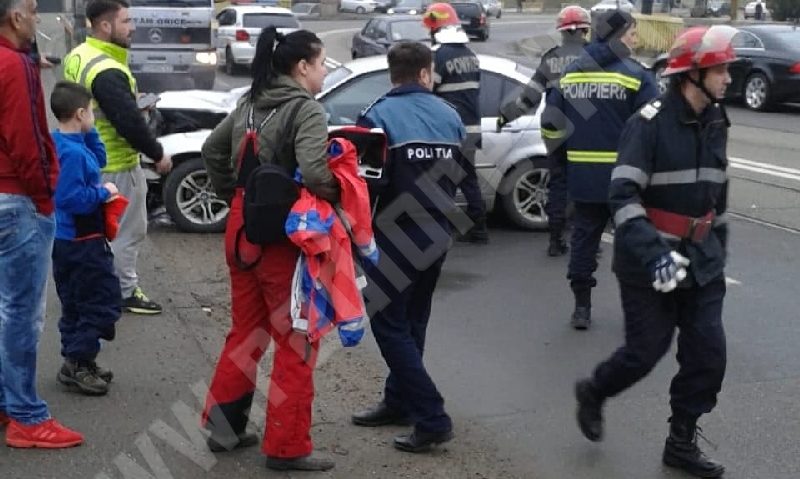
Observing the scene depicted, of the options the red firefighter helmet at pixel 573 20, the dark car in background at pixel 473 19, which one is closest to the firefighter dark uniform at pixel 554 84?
the red firefighter helmet at pixel 573 20

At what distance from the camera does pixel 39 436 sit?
5.27 meters

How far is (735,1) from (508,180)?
3325 cm

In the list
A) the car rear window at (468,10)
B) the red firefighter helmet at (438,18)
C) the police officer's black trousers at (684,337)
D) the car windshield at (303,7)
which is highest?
the red firefighter helmet at (438,18)

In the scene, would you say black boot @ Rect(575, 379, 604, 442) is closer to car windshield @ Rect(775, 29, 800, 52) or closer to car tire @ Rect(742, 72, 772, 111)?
car tire @ Rect(742, 72, 772, 111)

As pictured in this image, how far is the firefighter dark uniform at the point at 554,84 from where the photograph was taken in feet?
30.3

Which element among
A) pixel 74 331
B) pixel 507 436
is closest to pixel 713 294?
pixel 507 436

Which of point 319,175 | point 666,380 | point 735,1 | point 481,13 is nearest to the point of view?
point 319,175

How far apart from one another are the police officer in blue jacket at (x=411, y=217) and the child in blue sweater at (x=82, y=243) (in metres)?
1.50

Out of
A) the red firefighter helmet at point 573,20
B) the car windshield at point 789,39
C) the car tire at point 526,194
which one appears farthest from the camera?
the car windshield at point 789,39

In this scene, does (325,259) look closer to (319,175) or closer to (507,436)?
(319,175)

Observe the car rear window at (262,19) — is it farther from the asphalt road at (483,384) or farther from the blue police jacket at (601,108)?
the blue police jacket at (601,108)

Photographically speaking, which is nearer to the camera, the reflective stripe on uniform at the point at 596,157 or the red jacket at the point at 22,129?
the red jacket at the point at 22,129

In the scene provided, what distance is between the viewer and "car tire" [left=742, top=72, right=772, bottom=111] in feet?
70.8

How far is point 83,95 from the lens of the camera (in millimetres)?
5977
